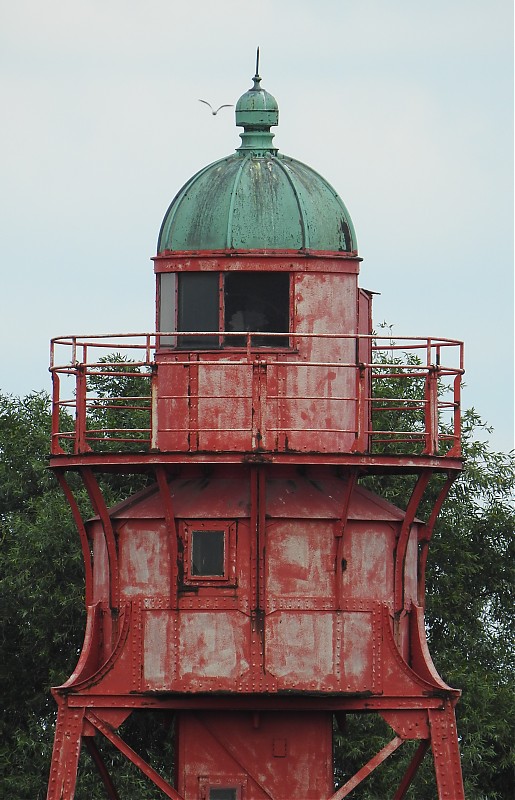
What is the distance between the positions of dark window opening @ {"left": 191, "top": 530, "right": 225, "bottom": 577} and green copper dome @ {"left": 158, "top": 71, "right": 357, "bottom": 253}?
13.1ft

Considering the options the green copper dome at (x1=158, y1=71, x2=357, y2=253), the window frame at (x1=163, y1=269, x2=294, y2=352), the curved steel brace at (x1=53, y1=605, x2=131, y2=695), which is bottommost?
the curved steel brace at (x1=53, y1=605, x2=131, y2=695)

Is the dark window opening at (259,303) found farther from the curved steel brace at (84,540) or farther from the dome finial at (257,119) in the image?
the curved steel brace at (84,540)

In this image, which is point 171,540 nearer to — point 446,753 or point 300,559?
point 300,559

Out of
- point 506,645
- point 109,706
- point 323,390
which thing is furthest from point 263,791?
point 506,645

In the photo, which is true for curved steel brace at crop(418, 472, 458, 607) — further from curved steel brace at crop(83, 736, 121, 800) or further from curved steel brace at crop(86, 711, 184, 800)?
curved steel brace at crop(83, 736, 121, 800)

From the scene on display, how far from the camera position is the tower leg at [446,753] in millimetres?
36719

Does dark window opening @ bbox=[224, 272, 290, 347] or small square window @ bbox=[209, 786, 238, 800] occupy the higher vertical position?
dark window opening @ bbox=[224, 272, 290, 347]

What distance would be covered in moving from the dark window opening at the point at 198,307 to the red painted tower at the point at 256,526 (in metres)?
Answer: 0.03

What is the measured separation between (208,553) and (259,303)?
354 centimetres

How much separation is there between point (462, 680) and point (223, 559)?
Result: 1759cm

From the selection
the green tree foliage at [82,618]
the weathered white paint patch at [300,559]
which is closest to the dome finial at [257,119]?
the weathered white paint patch at [300,559]

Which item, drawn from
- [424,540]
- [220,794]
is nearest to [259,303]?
[424,540]

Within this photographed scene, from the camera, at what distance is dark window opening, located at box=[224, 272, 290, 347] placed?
37.1 metres

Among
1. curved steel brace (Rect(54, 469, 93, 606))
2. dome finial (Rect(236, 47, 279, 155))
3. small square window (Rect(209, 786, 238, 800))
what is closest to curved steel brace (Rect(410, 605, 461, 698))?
small square window (Rect(209, 786, 238, 800))
